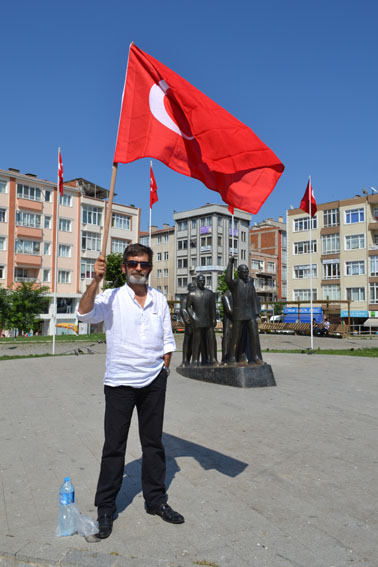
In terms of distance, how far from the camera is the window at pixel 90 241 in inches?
2253

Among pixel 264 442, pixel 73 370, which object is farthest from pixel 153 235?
pixel 264 442

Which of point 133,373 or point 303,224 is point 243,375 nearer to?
Answer: point 133,373

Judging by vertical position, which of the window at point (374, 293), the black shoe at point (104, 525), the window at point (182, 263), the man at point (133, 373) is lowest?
the black shoe at point (104, 525)

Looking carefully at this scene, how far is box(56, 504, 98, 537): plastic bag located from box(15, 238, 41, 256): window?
166 ft

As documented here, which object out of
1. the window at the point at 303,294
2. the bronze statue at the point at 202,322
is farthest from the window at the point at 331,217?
the bronze statue at the point at 202,322

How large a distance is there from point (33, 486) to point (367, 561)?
286cm

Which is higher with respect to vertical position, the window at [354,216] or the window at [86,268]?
the window at [354,216]

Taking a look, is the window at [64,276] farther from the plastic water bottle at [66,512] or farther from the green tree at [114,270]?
the plastic water bottle at [66,512]

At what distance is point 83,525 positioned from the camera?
3.57 m

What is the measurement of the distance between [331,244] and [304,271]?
4691mm

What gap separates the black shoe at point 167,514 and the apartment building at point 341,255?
173 feet

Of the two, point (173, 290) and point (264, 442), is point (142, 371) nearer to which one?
point (264, 442)

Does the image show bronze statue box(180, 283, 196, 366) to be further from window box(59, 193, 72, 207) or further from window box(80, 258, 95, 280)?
window box(59, 193, 72, 207)

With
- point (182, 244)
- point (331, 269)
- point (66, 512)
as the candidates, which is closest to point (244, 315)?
point (66, 512)
